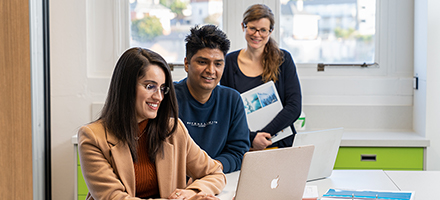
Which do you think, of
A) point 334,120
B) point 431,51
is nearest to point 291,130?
point 334,120

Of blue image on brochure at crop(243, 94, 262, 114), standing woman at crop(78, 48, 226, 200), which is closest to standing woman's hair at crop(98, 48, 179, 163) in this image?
standing woman at crop(78, 48, 226, 200)

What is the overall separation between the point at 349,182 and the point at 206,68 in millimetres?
754

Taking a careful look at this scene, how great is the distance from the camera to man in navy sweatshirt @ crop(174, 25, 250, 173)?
174 cm

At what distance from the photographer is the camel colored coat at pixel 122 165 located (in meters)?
1.29

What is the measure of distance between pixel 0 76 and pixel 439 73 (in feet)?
10.5

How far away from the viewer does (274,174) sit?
1.25 metres

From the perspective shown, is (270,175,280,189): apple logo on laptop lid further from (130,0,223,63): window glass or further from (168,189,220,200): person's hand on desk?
(130,0,223,63): window glass

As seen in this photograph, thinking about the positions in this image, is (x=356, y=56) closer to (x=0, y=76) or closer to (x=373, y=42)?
(x=373, y=42)

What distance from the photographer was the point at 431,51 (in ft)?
10.0

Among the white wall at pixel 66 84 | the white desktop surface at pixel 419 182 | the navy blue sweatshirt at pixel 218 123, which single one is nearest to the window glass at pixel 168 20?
the white wall at pixel 66 84

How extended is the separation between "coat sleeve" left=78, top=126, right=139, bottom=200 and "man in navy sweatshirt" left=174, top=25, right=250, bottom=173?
1.66 feet

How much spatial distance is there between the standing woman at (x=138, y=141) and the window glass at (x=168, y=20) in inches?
83.2

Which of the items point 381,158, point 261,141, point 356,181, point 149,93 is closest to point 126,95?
point 149,93

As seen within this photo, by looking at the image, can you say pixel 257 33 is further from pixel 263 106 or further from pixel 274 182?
pixel 274 182
